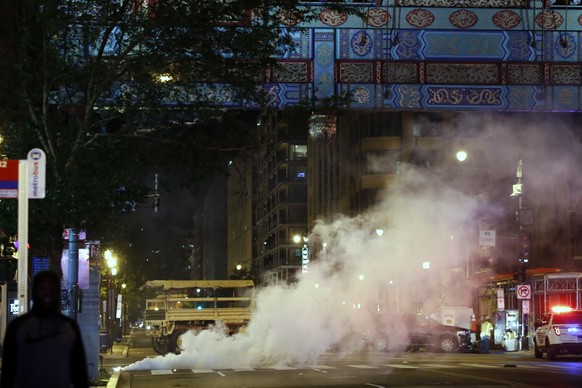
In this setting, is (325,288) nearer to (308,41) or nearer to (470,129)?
(308,41)

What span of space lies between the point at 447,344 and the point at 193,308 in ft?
32.8

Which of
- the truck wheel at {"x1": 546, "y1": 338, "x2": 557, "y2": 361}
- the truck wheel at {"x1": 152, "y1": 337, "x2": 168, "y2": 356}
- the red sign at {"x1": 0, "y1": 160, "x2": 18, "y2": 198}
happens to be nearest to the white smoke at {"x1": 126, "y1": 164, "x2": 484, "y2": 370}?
the truck wheel at {"x1": 152, "y1": 337, "x2": 168, "y2": 356}

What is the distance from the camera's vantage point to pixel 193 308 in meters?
33.5

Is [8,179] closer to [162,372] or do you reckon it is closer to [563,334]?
[162,372]

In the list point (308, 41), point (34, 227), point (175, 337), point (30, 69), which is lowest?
point (175, 337)

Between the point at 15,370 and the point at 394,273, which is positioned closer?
the point at 15,370

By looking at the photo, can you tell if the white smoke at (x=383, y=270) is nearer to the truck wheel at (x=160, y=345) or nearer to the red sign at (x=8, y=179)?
the truck wheel at (x=160, y=345)

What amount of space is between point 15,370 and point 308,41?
48.7 ft

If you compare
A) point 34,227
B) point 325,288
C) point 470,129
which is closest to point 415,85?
point 34,227

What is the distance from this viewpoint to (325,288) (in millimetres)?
31891

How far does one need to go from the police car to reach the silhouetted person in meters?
25.8

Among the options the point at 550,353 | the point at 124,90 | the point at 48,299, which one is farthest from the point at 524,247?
the point at 48,299

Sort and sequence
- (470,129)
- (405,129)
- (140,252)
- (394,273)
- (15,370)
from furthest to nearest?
(405,129)
(140,252)
(470,129)
(394,273)
(15,370)

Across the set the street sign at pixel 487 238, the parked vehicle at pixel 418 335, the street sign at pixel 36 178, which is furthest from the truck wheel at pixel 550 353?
the street sign at pixel 36 178
